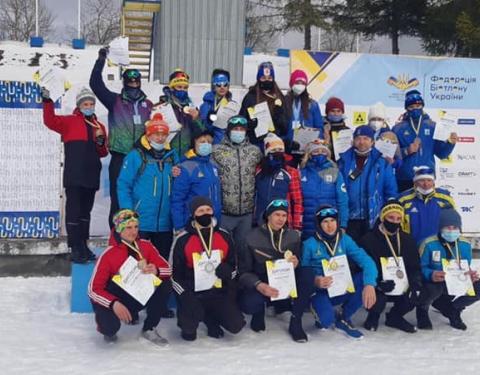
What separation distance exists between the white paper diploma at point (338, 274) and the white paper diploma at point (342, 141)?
3.95 feet

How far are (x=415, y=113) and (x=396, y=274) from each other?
2033 millimetres

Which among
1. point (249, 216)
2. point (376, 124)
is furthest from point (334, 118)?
point (249, 216)

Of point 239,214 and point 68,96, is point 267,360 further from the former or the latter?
point 68,96

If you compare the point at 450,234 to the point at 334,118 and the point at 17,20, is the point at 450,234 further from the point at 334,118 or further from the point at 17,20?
the point at 17,20

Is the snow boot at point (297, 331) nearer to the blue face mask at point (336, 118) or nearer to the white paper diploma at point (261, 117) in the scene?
the white paper diploma at point (261, 117)

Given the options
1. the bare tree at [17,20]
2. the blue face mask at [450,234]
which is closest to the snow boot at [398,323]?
the blue face mask at [450,234]

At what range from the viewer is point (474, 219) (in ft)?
27.9

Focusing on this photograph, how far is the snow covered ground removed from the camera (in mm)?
4668

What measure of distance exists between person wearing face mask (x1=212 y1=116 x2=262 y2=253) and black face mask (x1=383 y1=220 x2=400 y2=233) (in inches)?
49.0

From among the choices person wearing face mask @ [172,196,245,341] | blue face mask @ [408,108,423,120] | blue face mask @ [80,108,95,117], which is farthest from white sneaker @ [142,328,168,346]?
blue face mask @ [408,108,423,120]

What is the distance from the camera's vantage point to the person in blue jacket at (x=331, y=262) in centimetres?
544

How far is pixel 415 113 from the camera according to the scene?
6.69 metres

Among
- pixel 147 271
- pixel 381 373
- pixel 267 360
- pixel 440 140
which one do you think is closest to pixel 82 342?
pixel 147 271

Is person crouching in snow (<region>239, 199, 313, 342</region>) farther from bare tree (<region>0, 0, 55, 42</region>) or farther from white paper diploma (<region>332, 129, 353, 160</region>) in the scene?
bare tree (<region>0, 0, 55, 42</region>)
